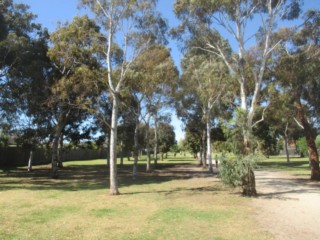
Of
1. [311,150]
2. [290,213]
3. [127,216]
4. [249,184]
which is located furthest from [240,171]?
[311,150]

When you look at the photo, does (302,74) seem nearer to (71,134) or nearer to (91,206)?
(91,206)

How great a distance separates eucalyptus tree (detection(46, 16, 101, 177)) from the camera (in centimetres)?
1900

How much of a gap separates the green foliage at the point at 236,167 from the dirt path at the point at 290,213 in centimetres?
115

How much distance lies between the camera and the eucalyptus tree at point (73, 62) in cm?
1900

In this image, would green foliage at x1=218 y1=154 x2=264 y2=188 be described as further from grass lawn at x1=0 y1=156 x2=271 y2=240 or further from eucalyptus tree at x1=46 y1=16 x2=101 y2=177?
eucalyptus tree at x1=46 y1=16 x2=101 y2=177

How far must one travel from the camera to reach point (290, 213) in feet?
38.1

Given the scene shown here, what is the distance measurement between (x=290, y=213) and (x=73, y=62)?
16.2m

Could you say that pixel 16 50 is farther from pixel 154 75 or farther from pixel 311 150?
pixel 311 150

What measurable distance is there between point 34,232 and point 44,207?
4114mm

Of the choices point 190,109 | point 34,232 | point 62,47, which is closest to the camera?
point 34,232

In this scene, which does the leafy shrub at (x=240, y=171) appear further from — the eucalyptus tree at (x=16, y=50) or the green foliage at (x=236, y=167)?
the eucalyptus tree at (x=16, y=50)

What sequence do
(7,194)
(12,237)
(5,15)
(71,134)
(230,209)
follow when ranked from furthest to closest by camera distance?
(71,134) < (5,15) < (7,194) < (230,209) < (12,237)

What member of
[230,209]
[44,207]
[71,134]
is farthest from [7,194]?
[71,134]

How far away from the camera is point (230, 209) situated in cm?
1242
